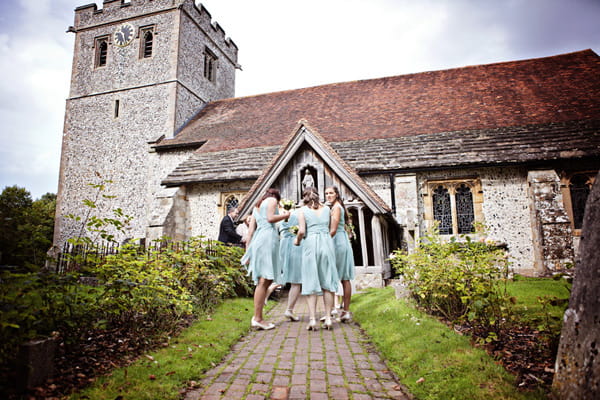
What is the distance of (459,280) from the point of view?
17.0ft

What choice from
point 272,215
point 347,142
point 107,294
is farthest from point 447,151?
point 107,294

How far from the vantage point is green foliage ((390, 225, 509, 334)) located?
4629 millimetres

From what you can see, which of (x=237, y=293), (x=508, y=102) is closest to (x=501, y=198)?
(x=508, y=102)

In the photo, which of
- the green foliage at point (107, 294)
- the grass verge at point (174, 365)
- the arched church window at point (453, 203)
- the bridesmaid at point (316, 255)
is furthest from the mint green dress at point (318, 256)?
the arched church window at point (453, 203)

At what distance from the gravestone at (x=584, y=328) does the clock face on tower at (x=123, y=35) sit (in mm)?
24882

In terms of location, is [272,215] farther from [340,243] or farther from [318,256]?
[340,243]

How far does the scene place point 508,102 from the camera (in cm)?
1447

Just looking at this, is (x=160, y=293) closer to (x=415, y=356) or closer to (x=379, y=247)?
(x=415, y=356)

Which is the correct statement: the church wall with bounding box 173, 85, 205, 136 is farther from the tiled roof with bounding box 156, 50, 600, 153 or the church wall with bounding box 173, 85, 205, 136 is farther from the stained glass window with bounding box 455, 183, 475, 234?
the stained glass window with bounding box 455, 183, 475, 234

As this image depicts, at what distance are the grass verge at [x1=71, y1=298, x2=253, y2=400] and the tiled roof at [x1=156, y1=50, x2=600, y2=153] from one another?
10.5 m

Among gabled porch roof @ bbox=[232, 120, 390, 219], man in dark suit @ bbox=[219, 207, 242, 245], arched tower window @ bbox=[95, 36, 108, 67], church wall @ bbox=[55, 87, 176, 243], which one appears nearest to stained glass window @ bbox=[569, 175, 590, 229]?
gabled porch roof @ bbox=[232, 120, 390, 219]

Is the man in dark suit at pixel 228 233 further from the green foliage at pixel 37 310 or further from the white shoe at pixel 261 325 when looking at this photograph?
the green foliage at pixel 37 310

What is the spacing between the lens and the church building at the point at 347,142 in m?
11.3

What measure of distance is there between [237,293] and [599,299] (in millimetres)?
7189
